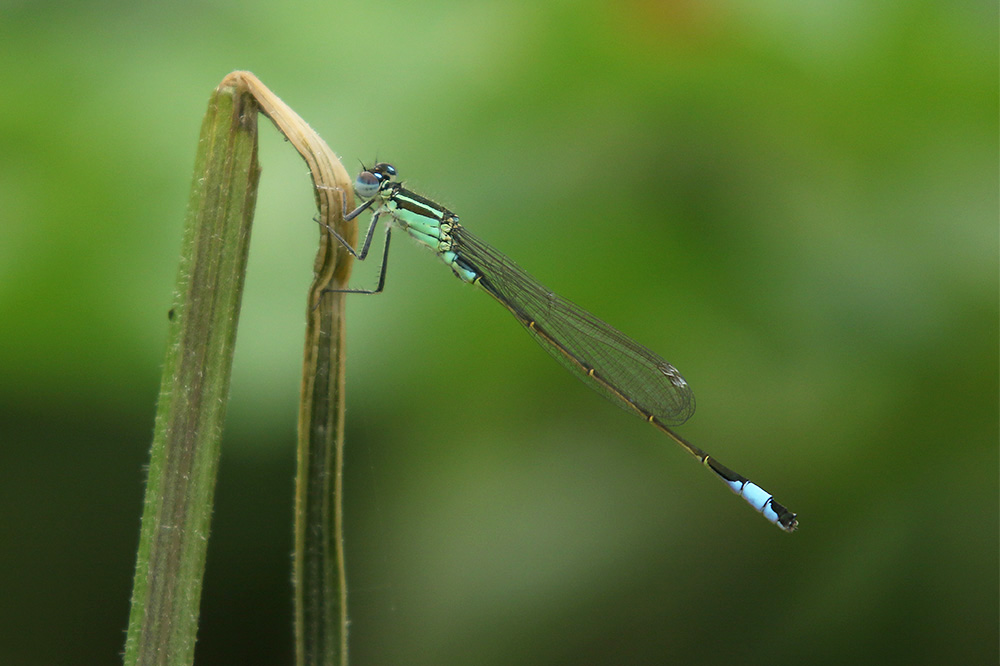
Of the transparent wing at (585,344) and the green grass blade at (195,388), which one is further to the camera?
the transparent wing at (585,344)

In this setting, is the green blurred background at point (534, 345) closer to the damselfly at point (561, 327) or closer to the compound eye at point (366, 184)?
the damselfly at point (561, 327)

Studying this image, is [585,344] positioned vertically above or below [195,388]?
above

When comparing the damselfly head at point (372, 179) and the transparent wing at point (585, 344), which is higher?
the damselfly head at point (372, 179)

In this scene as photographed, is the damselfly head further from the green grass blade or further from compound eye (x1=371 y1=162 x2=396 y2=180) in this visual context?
the green grass blade

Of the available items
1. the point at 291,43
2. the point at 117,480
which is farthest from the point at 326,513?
the point at 291,43

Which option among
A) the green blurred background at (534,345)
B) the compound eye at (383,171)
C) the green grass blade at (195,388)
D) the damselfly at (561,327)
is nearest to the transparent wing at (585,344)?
the damselfly at (561,327)

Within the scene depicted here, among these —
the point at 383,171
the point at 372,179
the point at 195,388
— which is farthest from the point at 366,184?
the point at 195,388

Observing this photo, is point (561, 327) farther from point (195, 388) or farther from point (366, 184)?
point (195, 388)

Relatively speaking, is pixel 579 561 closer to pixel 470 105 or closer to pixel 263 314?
pixel 263 314
